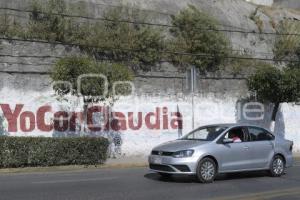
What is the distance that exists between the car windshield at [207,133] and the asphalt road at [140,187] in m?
1.14

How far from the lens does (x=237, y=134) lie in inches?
606

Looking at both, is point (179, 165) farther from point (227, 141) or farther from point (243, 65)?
point (243, 65)

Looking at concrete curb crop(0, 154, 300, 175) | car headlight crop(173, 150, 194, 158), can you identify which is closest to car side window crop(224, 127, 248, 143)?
car headlight crop(173, 150, 194, 158)

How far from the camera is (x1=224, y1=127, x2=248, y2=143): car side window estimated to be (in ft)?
49.6

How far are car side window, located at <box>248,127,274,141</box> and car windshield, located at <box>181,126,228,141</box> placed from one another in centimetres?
88

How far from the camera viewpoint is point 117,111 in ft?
74.7

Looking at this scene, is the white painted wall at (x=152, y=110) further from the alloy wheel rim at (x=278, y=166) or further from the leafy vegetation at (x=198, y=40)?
the alloy wheel rim at (x=278, y=166)

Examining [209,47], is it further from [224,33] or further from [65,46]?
[65,46]

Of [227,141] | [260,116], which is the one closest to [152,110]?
[260,116]

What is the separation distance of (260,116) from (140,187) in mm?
15328

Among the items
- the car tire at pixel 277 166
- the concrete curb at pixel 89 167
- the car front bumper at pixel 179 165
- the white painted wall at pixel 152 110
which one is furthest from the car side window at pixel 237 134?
the white painted wall at pixel 152 110

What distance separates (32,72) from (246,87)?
10.9 meters

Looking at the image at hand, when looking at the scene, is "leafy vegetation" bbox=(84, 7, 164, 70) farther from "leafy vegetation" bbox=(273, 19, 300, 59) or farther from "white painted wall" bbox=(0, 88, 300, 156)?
"leafy vegetation" bbox=(273, 19, 300, 59)

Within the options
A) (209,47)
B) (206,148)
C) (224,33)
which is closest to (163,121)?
(209,47)
